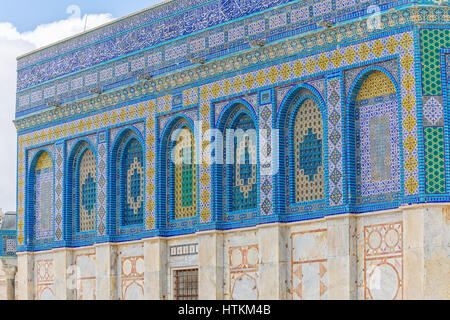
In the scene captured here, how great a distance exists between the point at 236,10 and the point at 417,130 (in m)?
6.46

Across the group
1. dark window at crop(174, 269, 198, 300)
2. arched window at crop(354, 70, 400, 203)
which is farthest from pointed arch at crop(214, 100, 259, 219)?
arched window at crop(354, 70, 400, 203)

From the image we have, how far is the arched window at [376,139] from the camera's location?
72.6ft

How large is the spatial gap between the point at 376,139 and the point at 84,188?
10662 millimetres

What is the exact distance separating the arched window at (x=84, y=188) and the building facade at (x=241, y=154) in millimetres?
45

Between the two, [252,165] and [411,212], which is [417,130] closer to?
[411,212]

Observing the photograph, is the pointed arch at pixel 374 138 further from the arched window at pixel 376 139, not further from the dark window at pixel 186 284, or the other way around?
the dark window at pixel 186 284

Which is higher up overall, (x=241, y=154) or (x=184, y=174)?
(x=241, y=154)

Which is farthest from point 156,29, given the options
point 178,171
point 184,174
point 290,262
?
point 290,262

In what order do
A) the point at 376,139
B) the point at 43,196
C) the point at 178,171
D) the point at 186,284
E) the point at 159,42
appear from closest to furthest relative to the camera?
1. the point at 376,139
2. the point at 186,284
3. the point at 178,171
4. the point at 159,42
5. the point at 43,196

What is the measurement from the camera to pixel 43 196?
31938 millimetres

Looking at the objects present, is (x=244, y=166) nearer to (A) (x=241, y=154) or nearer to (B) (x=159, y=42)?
(A) (x=241, y=154)

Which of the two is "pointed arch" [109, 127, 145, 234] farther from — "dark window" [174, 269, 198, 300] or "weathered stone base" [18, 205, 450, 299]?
"dark window" [174, 269, 198, 300]

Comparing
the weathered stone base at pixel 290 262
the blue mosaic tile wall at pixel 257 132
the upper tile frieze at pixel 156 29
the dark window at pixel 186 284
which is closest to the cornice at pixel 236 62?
the blue mosaic tile wall at pixel 257 132

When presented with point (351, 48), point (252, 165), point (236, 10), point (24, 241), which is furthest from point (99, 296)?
point (351, 48)
